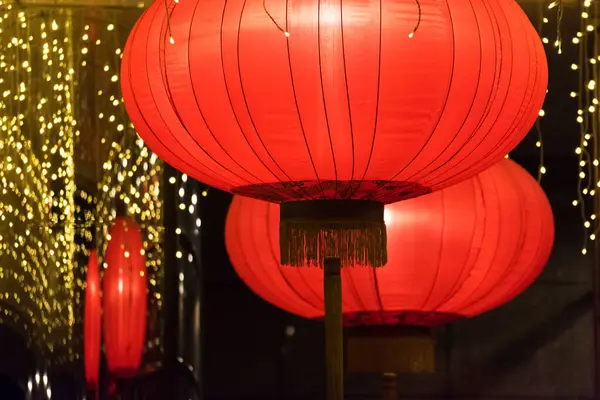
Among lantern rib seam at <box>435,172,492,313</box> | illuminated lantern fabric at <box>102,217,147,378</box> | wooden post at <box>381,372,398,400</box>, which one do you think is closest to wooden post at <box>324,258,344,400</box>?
lantern rib seam at <box>435,172,492,313</box>

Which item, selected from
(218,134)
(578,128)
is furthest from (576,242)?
(218,134)

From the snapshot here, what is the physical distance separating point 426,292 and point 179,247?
112 centimetres

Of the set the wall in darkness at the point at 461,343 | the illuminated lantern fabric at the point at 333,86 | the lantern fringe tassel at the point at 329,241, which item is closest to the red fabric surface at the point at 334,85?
the illuminated lantern fabric at the point at 333,86

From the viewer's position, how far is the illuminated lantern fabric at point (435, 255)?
91.3 inches

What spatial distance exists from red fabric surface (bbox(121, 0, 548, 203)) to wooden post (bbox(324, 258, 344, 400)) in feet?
0.91

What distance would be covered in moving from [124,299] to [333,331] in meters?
1.21

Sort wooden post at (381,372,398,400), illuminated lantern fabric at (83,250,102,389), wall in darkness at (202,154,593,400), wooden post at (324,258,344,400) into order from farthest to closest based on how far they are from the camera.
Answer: wall in darkness at (202,154,593,400), illuminated lantern fabric at (83,250,102,389), wooden post at (381,372,398,400), wooden post at (324,258,344,400)

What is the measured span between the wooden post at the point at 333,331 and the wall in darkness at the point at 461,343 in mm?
1515

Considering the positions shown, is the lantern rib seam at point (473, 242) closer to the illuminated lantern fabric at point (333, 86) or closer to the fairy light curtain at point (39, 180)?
the illuminated lantern fabric at point (333, 86)

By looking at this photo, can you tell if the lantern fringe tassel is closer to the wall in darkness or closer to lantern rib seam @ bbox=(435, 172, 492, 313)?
lantern rib seam @ bbox=(435, 172, 492, 313)

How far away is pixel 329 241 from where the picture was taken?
1859 mm

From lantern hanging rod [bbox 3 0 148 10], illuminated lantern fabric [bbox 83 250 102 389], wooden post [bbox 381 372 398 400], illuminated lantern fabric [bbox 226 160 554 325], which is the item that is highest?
lantern hanging rod [bbox 3 0 148 10]

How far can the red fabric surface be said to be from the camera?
62.9 inches

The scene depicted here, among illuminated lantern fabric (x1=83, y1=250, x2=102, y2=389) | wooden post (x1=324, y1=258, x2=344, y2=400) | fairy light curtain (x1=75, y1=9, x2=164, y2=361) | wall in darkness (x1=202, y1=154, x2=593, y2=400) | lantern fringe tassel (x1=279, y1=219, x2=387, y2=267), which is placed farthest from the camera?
wall in darkness (x1=202, y1=154, x2=593, y2=400)
